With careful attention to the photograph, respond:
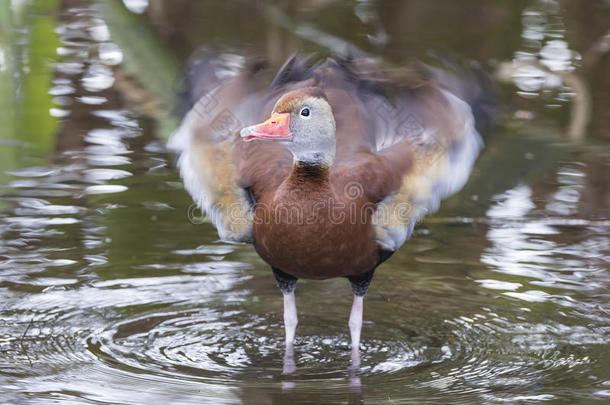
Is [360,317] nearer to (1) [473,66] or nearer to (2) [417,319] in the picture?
(2) [417,319]

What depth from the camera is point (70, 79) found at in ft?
26.3

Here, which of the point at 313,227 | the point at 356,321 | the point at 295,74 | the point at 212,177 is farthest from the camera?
the point at 295,74

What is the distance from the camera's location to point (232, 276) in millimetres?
4875

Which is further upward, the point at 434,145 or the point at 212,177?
the point at 434,145

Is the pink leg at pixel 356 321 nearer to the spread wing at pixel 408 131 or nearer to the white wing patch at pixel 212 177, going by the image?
the spread wing at pixel 408 131

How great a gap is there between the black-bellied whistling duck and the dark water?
0.28 meters

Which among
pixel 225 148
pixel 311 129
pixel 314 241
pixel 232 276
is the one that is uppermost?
pixel 311 129

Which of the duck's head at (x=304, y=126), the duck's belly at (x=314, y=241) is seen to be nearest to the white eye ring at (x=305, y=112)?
the duck's head at (x=304, y=126)

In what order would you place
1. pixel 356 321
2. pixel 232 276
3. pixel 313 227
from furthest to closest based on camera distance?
pixel 232 276, pixel 356 321, pixel 313 227

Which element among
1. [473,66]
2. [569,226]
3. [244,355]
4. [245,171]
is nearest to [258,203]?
[245,171]

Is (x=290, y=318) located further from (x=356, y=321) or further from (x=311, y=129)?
(x=311, y=129)

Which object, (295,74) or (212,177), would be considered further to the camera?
(295,74)

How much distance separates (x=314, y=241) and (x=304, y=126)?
0.44 meters

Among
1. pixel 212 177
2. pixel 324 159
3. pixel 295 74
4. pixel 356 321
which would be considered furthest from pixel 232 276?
pixel 324 159
